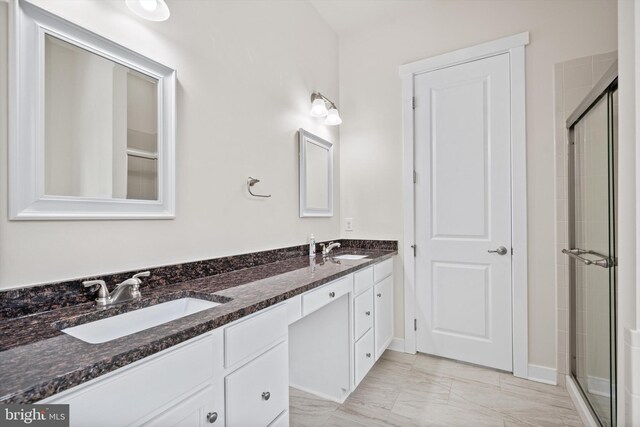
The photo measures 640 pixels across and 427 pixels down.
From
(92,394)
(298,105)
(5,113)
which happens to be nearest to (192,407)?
(92,394)

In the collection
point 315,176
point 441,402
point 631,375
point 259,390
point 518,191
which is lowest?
point 441,402

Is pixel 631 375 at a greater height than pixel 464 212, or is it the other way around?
pixel 464 212

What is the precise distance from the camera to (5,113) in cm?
94

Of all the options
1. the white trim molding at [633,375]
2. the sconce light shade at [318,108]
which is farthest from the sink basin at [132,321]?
the sconce light shade at [318,108]

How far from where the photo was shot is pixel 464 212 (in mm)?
2396

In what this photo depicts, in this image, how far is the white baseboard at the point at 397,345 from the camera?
102 inches

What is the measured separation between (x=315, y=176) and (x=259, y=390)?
1692 mm

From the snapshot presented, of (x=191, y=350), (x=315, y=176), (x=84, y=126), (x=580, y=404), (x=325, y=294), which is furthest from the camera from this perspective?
(x=315, y=176)

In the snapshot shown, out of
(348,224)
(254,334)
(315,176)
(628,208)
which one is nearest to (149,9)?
(254,334)

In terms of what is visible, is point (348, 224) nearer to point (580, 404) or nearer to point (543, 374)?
point (543, 374)

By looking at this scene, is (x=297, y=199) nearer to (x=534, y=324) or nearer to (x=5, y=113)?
(x=5, y=113)

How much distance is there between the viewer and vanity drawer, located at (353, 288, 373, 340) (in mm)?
1896

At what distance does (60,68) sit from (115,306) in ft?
2.74

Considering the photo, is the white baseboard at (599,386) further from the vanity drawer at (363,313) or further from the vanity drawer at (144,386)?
the vanity drawer at (144,386)
